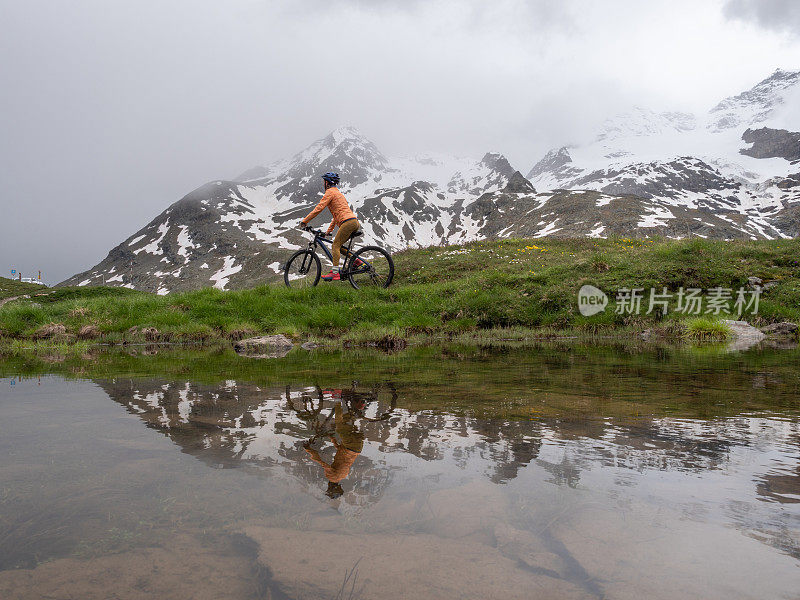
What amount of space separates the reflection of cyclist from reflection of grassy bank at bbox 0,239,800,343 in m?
8.08

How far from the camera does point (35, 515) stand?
1.77 metres

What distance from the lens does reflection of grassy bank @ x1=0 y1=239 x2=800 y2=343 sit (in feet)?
41.4

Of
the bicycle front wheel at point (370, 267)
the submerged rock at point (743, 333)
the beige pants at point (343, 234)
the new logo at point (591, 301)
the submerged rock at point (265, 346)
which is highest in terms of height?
the beige pants at point (343, 234)

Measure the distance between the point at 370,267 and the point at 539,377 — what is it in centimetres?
955

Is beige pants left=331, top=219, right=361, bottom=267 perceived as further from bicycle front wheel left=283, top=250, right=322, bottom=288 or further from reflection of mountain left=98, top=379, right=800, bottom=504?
reflection of mountain left=98, top=379, right=800, bottom=504

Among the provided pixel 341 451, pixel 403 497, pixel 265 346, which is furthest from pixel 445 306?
pixel 403 497

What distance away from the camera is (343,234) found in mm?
13086

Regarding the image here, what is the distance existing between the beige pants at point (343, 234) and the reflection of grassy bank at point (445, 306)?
1652mm

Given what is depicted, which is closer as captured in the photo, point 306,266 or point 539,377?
point 539,377

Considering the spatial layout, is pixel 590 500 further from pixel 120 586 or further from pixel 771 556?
pixel 120 586

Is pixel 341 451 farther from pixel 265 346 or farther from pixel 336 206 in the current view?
pixel 336 206

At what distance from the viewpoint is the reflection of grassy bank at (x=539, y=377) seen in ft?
11.9

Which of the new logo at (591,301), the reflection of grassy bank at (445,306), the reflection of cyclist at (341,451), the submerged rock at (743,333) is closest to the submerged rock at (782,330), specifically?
the submerged rock at (743,333)

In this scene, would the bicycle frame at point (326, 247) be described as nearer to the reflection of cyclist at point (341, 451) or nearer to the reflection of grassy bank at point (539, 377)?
the reflection of grassy bank at point (539, 377)
